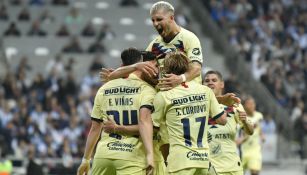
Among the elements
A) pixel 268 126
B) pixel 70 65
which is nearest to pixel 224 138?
pixel 268 126

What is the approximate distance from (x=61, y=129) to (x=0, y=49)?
258 inches

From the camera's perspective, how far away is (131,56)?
1161 cm

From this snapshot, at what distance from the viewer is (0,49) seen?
108 feet

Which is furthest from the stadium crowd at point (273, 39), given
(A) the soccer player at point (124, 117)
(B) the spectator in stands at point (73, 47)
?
(A) the soccer player at point (124, 117)

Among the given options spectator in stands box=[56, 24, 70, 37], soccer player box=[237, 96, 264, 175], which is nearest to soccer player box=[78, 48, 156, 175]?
soccer player box=[237, 96, 264, 175]

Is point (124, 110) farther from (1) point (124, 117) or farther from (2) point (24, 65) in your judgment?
(2) point (24, 65)

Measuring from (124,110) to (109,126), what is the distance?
0.25 meters

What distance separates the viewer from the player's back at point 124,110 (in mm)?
11328

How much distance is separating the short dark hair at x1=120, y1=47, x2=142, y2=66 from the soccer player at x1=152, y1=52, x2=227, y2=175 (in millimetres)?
767

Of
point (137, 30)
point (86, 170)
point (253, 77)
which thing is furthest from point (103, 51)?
point (86, 170)

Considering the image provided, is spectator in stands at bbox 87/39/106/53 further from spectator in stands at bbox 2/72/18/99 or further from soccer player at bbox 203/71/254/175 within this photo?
soccer player at bbox 203/71/254/175

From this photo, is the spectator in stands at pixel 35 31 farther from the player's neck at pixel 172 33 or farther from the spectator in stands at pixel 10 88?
the player's neck at pixel 172 33

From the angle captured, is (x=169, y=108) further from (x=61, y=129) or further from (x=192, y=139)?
(x=61, y=129)

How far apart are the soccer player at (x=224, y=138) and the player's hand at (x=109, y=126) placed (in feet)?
7.46
